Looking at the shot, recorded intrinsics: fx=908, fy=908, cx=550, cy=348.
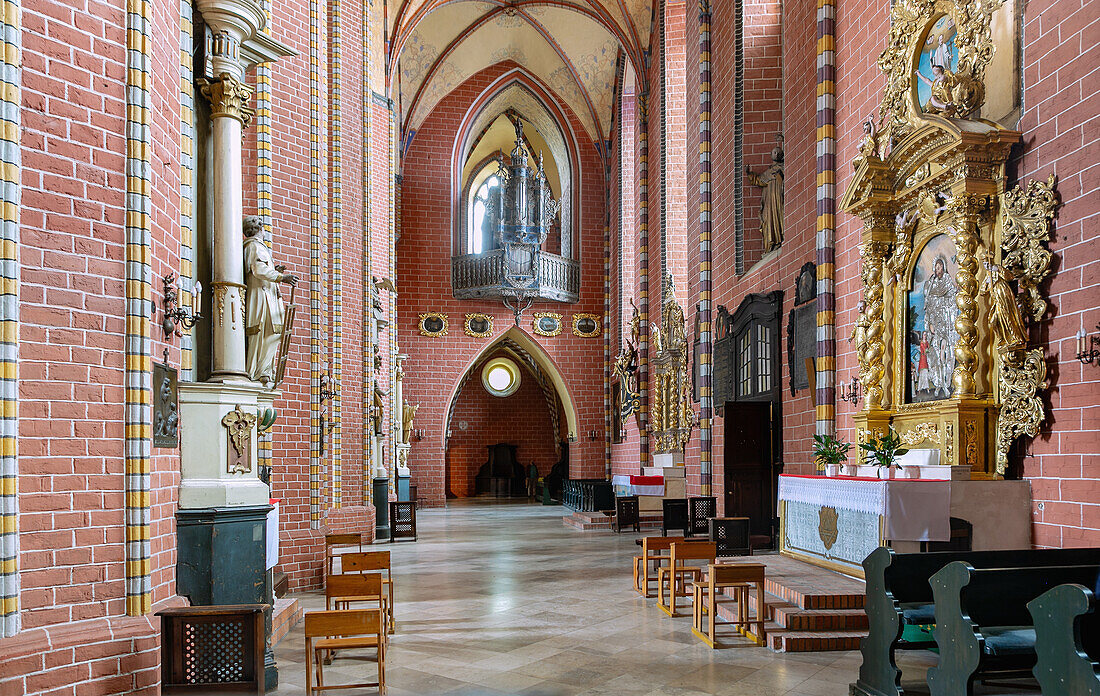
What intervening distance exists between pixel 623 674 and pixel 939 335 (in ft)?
13.8

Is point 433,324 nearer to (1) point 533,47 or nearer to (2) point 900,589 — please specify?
(1) point 533,47

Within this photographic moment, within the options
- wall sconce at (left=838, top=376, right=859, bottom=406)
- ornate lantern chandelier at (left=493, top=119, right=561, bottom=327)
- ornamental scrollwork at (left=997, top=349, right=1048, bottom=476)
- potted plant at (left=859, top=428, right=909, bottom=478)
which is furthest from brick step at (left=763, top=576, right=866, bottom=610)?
ornate lantern chandelier at (left=493, top=119, right=561, bottom=327)

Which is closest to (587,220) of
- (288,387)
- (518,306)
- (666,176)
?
(518,306)

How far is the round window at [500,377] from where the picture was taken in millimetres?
30891

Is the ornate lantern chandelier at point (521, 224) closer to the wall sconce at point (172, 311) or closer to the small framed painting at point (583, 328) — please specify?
the small framed painting at point (583, 328)

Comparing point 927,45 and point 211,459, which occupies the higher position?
point 927,45

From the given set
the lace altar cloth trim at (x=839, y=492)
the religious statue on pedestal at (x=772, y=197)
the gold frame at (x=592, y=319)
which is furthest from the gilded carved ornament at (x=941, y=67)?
the gold frame at (x=592, y=319)

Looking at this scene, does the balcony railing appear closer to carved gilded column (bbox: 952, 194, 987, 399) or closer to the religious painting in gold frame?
the religious painting in gold frame

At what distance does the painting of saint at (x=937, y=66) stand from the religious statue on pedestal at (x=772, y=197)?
482 cm

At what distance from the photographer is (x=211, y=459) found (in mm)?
5898

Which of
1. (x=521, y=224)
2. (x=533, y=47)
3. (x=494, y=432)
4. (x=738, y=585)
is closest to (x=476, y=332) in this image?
(x=521, y=224)

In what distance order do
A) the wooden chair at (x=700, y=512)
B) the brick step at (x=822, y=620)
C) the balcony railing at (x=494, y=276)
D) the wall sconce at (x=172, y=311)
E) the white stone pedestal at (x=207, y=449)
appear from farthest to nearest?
the balcony railing at (x=494, y=276) < the wooden chair at (x=700, y=512) < the brick step at (x=822, y=620) < the white stone pedestal at (x=207, y=449) < the wall sconce at (x=172, y=311)

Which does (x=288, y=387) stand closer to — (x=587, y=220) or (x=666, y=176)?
(x=666, y=176)

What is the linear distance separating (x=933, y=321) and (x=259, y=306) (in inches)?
228
